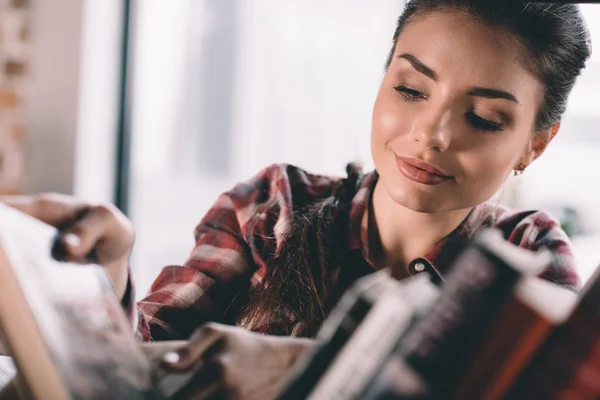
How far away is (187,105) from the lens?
2.57 meters

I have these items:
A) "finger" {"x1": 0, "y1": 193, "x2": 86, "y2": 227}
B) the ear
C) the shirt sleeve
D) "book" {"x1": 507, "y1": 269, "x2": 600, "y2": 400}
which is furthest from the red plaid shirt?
"book" {"x1": 507, "y1": 269, "x2": 600, "y2": 400}

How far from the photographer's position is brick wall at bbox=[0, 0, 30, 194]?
201cm

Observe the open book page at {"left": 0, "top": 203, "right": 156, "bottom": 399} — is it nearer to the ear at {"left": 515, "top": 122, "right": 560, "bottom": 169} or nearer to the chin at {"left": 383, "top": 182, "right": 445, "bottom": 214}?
the chin at {"left": 383, "top": 182, "right": 445, "bottom": 214}

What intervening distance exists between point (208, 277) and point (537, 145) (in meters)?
0.63

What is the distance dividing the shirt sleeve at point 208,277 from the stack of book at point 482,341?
0.59 metres

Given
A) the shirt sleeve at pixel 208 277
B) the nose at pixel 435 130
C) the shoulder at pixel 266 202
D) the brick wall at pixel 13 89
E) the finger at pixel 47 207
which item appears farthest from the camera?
the brick wall at pixel 13 89

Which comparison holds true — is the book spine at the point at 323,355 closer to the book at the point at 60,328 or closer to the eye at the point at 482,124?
the book at the point at 60,328

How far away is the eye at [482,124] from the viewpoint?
0.89 metres

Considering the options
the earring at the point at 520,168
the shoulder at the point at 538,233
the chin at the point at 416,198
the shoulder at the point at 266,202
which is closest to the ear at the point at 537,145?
the earring at the point at 520,168

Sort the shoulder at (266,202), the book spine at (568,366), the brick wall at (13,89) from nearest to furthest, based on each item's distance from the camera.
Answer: the book spine at (568,366)
the shoulder at (266,202)
the brick wall at (13,89)

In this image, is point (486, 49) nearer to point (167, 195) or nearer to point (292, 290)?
point (292, 290)

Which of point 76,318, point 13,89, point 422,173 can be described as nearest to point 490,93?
point 422,173

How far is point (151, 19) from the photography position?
243 centimetres

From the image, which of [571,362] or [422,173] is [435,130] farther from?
[571,362]
